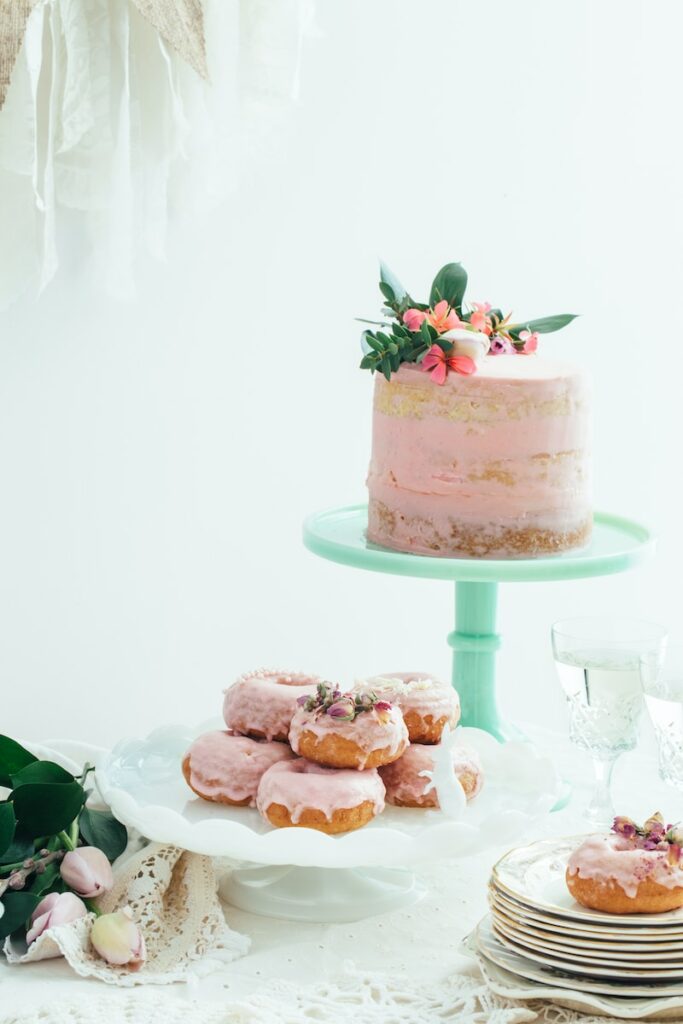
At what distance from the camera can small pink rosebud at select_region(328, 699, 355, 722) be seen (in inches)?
45.7

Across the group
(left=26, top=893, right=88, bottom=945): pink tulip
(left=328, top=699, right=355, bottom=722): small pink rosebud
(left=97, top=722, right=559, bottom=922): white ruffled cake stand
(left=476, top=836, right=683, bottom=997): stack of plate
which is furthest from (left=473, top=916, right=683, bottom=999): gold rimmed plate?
(left=26, top=893, right=88, bottom=945): pink tulip

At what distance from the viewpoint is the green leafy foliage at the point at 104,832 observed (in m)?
1.25

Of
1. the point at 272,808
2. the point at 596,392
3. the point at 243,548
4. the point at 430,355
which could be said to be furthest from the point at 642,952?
the point at 596,392

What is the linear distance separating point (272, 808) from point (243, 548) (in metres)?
1.06

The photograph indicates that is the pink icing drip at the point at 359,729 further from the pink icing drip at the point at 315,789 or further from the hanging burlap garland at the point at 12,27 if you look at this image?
the hanging burlap garland at the point at 12,27

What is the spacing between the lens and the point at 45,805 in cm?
115

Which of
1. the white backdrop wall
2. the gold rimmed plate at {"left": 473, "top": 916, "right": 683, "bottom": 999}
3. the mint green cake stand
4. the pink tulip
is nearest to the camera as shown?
the gold rimmed plate at {"left": 473, "top": 916, "right": 683, "bottom": 999}

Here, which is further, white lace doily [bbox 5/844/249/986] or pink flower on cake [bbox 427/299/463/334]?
pink flower on cake [bbox 427/299/463/334]

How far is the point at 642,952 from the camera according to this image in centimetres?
99

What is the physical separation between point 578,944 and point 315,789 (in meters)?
0.25

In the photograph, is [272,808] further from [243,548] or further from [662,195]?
[662,195]

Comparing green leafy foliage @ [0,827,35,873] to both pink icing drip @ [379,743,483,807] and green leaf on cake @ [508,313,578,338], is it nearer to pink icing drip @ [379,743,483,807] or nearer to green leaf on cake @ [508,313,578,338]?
pink icing drip @ [379,743,483,807]

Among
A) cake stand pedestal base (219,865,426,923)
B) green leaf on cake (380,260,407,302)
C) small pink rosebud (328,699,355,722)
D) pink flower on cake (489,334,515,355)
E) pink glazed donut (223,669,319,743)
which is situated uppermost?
green leaf on cake (380,260,407,302)

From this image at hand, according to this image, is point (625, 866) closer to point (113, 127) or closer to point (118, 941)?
point (118, 941)
